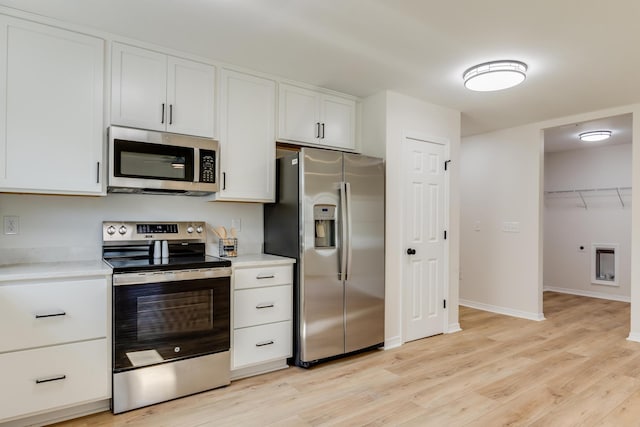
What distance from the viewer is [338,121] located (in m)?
3.66

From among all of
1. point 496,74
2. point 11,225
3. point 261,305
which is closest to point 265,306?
point 261,305

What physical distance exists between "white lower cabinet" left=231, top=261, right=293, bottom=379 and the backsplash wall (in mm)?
734

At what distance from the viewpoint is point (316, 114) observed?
3.48 meters

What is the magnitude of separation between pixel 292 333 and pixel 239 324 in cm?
48

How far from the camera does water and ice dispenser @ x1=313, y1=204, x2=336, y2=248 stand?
10.1 ft

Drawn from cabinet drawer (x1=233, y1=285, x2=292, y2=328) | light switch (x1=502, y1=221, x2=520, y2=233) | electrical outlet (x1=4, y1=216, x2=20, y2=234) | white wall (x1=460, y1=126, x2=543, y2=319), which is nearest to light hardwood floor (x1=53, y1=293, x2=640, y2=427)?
cabinet drawer (x1=233, y1=285, x2=292, y2=328)

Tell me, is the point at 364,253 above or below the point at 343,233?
below

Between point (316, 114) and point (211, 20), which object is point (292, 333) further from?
point (211, 20)

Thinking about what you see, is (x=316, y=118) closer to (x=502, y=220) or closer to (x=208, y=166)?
(x=208, y=166)

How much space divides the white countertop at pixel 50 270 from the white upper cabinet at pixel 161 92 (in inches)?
37.7

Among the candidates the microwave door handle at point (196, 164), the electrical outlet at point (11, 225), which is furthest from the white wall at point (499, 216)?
the electrical outlet at point (11, 225)

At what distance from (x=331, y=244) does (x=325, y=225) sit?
0.17 meters

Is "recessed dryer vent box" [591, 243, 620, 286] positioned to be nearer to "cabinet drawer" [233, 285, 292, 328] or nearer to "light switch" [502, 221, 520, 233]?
"light switch" [502, 221, 520, 233]

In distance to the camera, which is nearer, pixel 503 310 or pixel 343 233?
pixel 343 233
